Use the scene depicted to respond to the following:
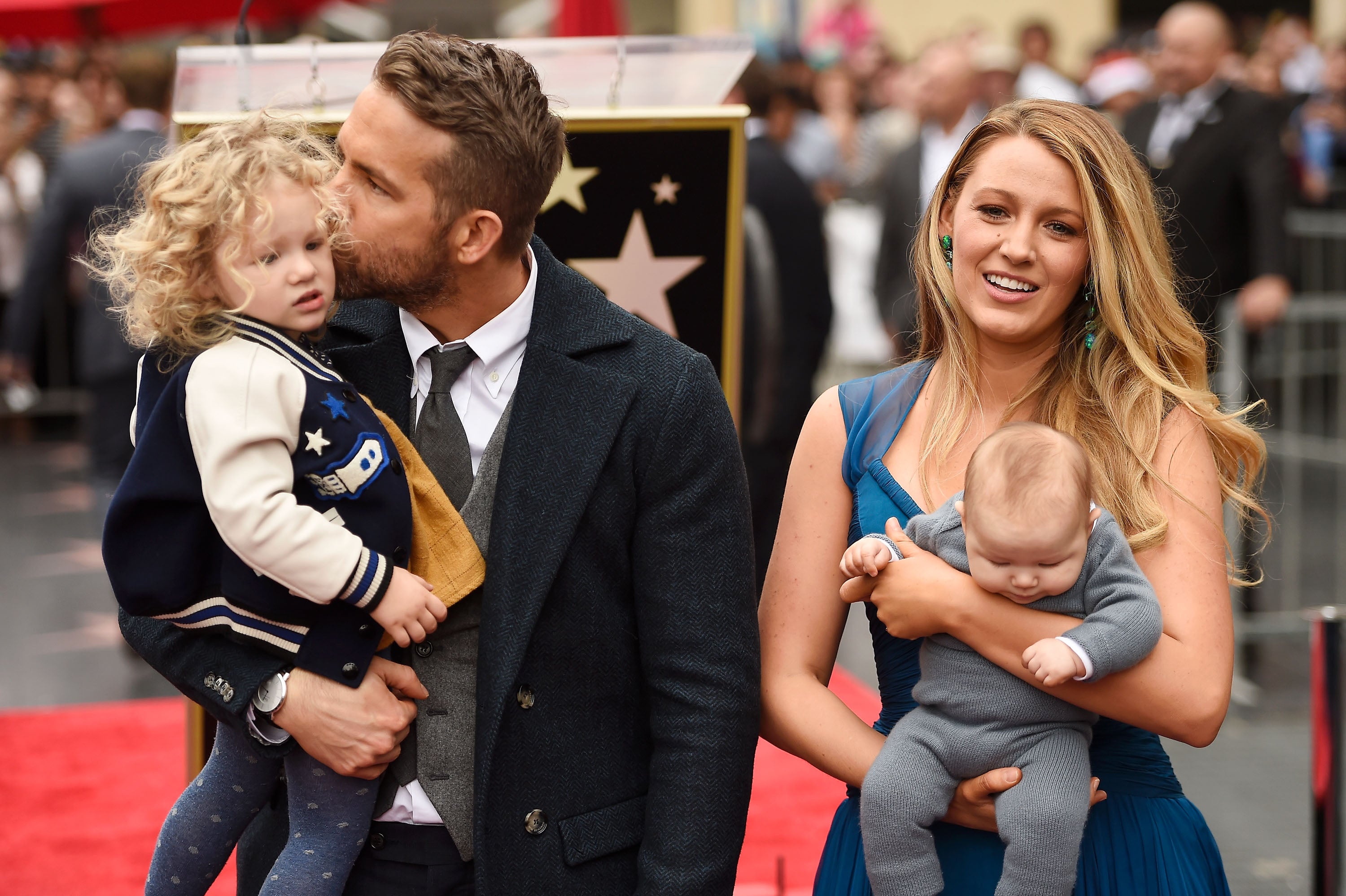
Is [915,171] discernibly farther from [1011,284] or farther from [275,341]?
[275,341]

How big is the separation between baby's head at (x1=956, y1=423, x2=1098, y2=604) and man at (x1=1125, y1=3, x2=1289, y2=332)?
15.2ft

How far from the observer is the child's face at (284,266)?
2.14 m

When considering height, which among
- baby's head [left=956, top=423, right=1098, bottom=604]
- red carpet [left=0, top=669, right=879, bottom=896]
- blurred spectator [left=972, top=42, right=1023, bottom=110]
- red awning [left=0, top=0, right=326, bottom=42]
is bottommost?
red carpet [left=0, top=669, right=879, bottom=896]

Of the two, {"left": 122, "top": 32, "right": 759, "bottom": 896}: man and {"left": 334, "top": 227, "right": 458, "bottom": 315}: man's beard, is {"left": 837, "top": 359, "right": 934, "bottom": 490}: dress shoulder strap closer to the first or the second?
{"left": 122, "top": 32, "right": 759, "bottom": 896}: man

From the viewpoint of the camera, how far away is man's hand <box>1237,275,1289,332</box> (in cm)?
646

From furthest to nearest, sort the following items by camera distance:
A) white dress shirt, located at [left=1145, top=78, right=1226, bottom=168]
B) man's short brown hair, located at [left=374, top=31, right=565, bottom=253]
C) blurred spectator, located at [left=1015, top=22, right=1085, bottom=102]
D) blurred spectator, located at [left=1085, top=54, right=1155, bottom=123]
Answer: blurred spectator, located at [left=1015, top=22, right=1085, bottom=102]
blurred spectator, located at [left=1085, top=54, right=1155, bottom=123]
white dress shirt, located at [left=1145, top=78, right=1226, bottom=168]
man's short brown hair, located at [left=374, top=31, right=565, bottom=253]

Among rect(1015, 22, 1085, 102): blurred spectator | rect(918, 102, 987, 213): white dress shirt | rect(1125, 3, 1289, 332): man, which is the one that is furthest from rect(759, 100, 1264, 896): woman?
rect(1015, 22, 1085, 102): blurred spectator

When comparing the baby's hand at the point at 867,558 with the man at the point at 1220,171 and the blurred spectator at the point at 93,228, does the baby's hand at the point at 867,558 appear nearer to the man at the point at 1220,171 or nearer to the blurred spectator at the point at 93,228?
the man at the point at 1220,171

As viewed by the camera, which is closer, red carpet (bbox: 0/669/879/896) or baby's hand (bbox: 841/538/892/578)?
baby's hand (bbox: 841/538/892/578)

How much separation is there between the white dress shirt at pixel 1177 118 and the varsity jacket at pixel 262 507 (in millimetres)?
5469

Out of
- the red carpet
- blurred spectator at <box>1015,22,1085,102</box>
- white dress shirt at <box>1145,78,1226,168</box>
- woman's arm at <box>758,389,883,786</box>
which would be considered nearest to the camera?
woman's arm at <box>758,389,883,786</box>

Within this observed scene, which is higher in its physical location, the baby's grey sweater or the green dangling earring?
the green dangling earring

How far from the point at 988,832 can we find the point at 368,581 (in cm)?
106

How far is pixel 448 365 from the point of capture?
2.32 meters
